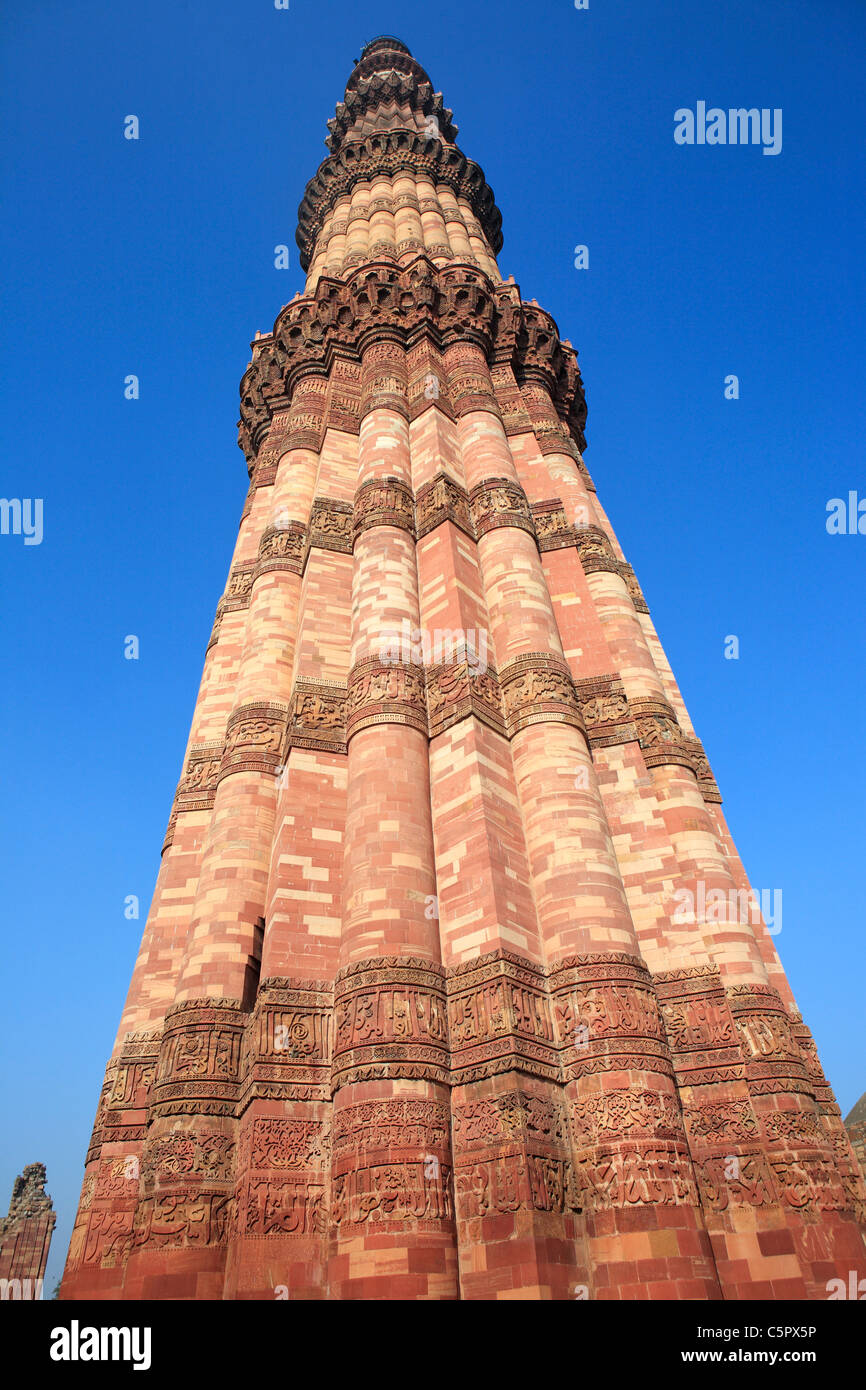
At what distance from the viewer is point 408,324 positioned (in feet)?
57.2

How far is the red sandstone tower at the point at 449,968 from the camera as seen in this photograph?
22.4 ft

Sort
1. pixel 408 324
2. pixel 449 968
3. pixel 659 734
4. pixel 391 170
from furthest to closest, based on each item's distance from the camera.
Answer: pixel 391 170
pixel 408 324
pixel 659 734
pixel 449 968

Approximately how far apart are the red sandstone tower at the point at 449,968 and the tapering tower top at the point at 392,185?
357 inches

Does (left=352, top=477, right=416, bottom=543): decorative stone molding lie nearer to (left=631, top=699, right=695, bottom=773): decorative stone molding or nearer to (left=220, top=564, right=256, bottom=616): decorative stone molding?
(left=220, top=564, right=256, bottom=616): decorative stone molding

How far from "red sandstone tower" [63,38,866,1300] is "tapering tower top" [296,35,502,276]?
9.06 m

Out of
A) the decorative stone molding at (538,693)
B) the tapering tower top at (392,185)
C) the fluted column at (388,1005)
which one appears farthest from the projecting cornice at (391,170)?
the decorative stone molding at (538,693)

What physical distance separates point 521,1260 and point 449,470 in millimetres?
11493

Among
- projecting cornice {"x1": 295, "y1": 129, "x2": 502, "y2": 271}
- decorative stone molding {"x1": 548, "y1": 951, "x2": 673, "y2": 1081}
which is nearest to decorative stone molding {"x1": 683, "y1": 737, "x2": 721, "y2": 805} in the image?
decorative stone molding {"x1": 548, "y1": 951, "x2": 673, "y2": 1081}

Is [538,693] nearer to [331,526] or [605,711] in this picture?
[605,711]

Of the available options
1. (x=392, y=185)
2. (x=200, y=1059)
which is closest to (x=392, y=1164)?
(x=200, y=1059)

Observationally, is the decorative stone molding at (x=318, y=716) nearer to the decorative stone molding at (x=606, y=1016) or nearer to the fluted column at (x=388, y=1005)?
the fluted column at (x=388, y=1005)

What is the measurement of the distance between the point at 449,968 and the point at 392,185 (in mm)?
23803

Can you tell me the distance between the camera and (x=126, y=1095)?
9.77 meters
